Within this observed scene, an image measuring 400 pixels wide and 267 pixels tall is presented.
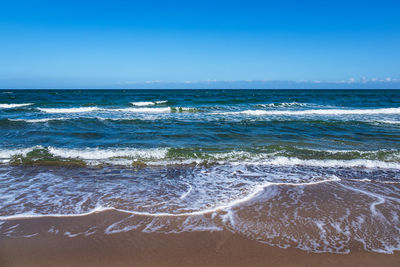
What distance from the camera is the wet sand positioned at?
2.81 m

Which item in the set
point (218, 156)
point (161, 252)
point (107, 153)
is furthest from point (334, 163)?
point (107, 153)

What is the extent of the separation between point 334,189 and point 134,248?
4.12m

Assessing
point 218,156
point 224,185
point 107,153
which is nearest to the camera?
point 224,185

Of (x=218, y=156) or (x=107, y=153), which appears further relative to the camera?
(x=107, y=153)

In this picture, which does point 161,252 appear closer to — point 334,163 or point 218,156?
point 218,156

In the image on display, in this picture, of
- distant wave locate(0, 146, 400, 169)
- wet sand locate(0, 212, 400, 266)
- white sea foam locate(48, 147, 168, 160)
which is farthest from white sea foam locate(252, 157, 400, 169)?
wet sand locate(0, 212, 400, 266)

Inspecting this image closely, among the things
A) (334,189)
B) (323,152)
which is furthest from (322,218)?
(323,152)

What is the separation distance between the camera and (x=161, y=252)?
2.97 metres

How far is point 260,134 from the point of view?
11.2 meters

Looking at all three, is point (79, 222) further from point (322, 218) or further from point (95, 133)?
point (95, 133)

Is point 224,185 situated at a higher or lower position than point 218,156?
lower

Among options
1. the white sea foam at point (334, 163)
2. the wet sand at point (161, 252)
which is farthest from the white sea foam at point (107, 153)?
the wet sand at point (161, 252)

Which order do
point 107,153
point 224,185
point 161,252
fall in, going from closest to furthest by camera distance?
point 161,252
point 224,185
point 107,153

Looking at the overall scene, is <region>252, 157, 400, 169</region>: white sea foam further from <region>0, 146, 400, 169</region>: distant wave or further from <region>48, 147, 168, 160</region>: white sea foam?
<region>48, 147, 168, 160</region>: white sea foam
